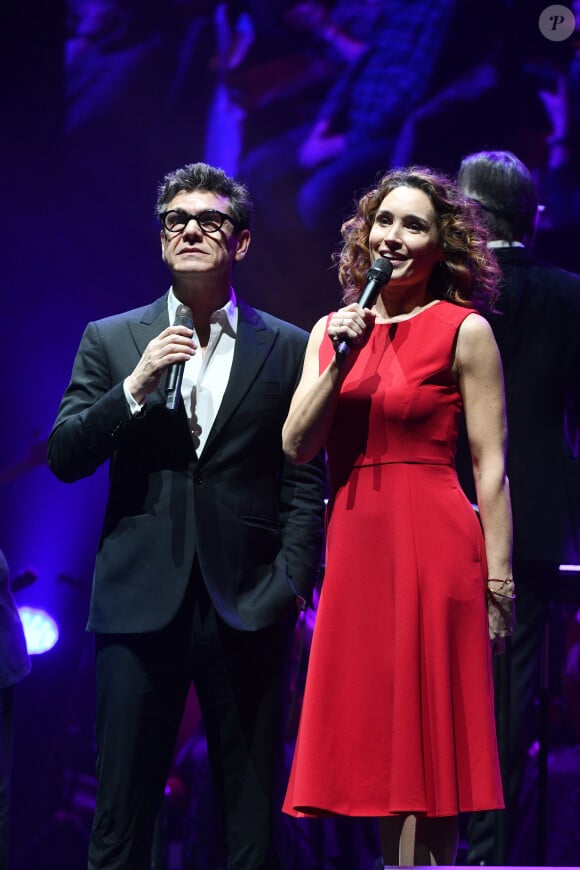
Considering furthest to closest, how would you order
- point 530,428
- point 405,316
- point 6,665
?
point 530,428
point 6,665
point 405,316

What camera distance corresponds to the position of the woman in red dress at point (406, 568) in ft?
6.97

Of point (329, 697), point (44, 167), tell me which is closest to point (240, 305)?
point (329, 697)

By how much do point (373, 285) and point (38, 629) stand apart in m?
2.21

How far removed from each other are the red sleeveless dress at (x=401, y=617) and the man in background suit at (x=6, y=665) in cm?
85

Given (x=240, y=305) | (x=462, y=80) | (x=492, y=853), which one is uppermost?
(x=462, y=80)

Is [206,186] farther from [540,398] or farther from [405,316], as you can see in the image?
[540,398]

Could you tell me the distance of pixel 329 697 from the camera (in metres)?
2.19

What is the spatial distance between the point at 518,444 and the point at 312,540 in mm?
734

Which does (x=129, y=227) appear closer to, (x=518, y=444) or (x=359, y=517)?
(x=518, y=444)

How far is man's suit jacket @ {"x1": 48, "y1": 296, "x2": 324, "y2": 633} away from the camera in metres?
2.39

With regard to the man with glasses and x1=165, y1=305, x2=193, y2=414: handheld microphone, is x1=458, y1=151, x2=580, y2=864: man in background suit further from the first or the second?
x1=165, y1=305, x2=193, y2=414: handheld microphone

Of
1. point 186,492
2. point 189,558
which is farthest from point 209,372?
point 189,558

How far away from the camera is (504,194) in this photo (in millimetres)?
3012
